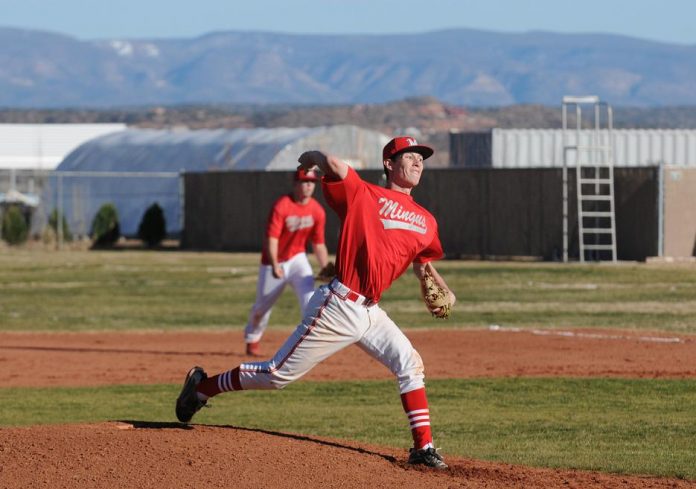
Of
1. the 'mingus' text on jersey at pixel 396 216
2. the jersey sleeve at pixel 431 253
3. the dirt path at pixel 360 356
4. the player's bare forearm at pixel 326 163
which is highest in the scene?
the player's bare forearm at pixel 326 163

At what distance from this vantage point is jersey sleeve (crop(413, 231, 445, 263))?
9811 mm

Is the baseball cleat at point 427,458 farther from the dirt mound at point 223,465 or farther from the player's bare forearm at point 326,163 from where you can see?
the player's bare forearm at point 326,163

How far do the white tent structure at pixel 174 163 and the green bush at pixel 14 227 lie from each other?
248 centimetres

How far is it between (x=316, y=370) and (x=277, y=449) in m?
7.54

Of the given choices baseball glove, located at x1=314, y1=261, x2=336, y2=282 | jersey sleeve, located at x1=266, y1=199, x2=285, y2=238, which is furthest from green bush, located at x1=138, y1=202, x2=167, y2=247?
baseball glove, located at x1=314, y1=261, x2=336, y2=282

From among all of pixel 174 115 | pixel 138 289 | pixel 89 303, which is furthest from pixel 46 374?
pixel 174 115

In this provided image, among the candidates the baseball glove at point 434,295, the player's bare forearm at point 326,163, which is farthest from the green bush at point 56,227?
the player's bare forearm at point 326,163

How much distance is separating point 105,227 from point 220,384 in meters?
37.5

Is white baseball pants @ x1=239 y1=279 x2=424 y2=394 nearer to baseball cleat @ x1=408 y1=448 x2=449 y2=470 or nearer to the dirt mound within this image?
baseball cleat @ x1=408 y1=448 x2=449 y2=470

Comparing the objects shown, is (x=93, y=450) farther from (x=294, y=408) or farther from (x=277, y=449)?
(x=294, y=408)

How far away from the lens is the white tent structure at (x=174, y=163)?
163 feet

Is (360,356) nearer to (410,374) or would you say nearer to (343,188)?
(410,374)

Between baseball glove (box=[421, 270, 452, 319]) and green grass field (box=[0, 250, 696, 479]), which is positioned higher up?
baseball glove (box=[421, 270, 452, 319])

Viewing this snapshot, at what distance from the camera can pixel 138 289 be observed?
30016 mm
